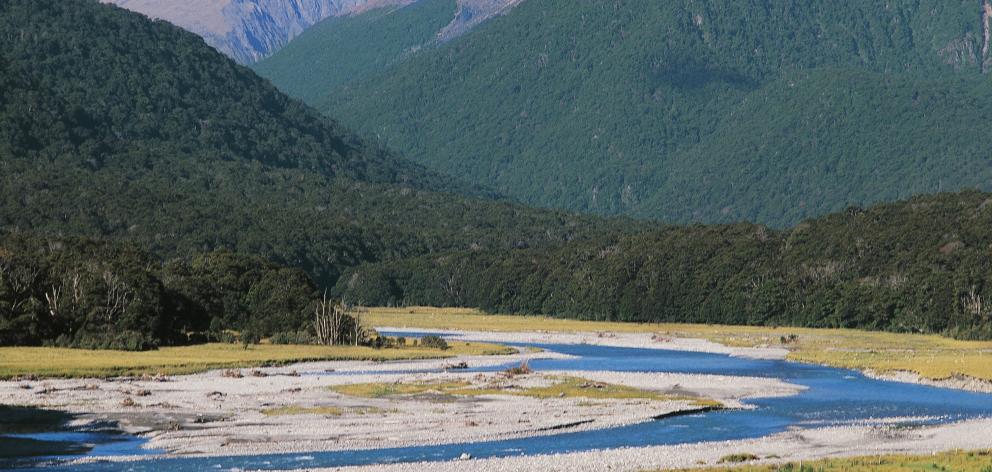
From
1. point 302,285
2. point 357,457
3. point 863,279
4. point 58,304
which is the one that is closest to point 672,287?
point 863,279

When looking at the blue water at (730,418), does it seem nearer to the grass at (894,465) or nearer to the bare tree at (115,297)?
the grass at (894,465)

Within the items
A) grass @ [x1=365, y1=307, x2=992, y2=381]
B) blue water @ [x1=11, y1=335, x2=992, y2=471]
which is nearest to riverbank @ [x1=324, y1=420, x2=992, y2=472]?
blue water @ [x1=11, y1=335, x2=992, y2=471]

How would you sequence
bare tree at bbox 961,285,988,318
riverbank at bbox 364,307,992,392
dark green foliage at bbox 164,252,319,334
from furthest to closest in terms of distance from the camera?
1. bare tree at bbox 961,285,988,318
2. dark green foliage at bbox 164,252,319,334
3. riverbank at bbox 364,307,992,392

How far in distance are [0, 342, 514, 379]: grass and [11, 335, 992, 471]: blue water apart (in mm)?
12358

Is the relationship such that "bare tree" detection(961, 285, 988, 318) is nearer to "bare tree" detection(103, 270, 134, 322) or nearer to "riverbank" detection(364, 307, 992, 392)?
"riverbank" detection(364, 307, 992, 392)

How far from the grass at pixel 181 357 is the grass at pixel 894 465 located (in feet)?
146

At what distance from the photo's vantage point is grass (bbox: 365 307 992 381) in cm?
9619

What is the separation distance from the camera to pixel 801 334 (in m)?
144

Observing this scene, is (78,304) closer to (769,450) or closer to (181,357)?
(181,357)

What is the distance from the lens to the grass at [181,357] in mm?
84375

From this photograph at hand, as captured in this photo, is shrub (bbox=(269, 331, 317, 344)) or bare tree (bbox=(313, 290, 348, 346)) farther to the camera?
shrub (bbox=(269, 331, 317, 344))

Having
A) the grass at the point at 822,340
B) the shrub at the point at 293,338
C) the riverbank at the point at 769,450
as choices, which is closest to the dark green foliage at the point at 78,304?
the shrub at the point at 293,338

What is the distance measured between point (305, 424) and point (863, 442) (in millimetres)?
22980

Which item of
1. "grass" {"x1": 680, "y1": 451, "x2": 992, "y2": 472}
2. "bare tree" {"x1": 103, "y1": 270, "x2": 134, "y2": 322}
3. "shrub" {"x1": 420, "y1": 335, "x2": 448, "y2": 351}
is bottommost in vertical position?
"grass" {"x1": 680, "y1": 451, "x2": 992, "y2": 472}
